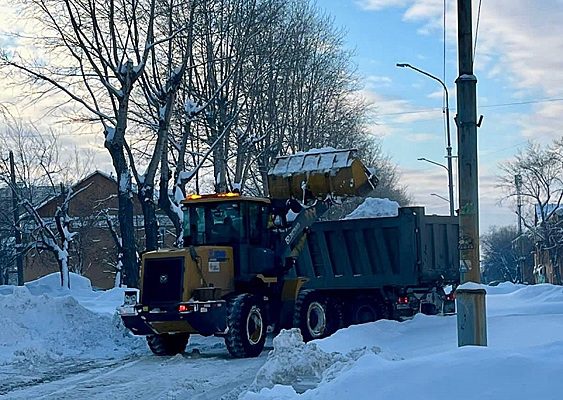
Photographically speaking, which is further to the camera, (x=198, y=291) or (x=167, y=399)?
(x=198, y=291)

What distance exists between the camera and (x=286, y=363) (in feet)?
37.8

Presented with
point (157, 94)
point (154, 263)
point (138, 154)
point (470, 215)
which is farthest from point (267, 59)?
point (470, 215)

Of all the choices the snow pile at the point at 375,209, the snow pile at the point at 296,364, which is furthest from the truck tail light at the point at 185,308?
the snow pile at the point at 375,209

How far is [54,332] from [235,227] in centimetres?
503

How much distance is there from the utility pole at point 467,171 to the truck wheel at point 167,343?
29.9ft

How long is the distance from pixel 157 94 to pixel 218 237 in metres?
10.2

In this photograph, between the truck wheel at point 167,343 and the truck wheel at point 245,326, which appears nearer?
the truck wheel at point 245,326

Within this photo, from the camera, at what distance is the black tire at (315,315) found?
17.5m

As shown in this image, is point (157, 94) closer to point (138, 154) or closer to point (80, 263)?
point (138, 154)

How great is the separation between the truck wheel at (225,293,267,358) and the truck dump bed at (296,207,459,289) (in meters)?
2.91

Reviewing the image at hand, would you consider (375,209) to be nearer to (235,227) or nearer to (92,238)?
(235,227)

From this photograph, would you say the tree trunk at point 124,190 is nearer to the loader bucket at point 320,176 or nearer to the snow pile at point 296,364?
the loader bucket at point 320,176

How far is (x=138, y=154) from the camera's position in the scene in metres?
31.2

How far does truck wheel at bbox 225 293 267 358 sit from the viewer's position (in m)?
15.5
